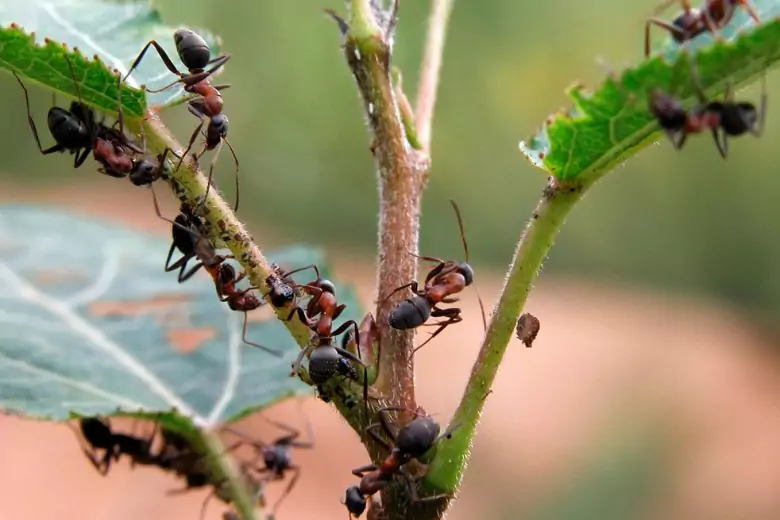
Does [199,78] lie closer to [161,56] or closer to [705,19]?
[161,56]

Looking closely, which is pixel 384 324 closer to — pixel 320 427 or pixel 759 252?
pixel 320 427

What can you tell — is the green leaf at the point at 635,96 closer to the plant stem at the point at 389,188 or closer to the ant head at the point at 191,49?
the plant stem at the point at 389,188

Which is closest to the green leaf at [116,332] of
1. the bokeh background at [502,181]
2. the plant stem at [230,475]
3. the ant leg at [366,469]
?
the plant stem at [230,475]

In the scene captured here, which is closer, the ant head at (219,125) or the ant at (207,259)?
the ant at (207,259)

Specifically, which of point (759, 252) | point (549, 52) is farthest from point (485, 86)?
point (759, 252)

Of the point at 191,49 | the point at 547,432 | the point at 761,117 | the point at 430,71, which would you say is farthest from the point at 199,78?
the point at 547,432

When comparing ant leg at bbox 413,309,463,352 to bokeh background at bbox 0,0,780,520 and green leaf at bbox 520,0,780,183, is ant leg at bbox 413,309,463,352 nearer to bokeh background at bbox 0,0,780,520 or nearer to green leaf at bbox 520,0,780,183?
green leaf at bbox 520,0,780,183
